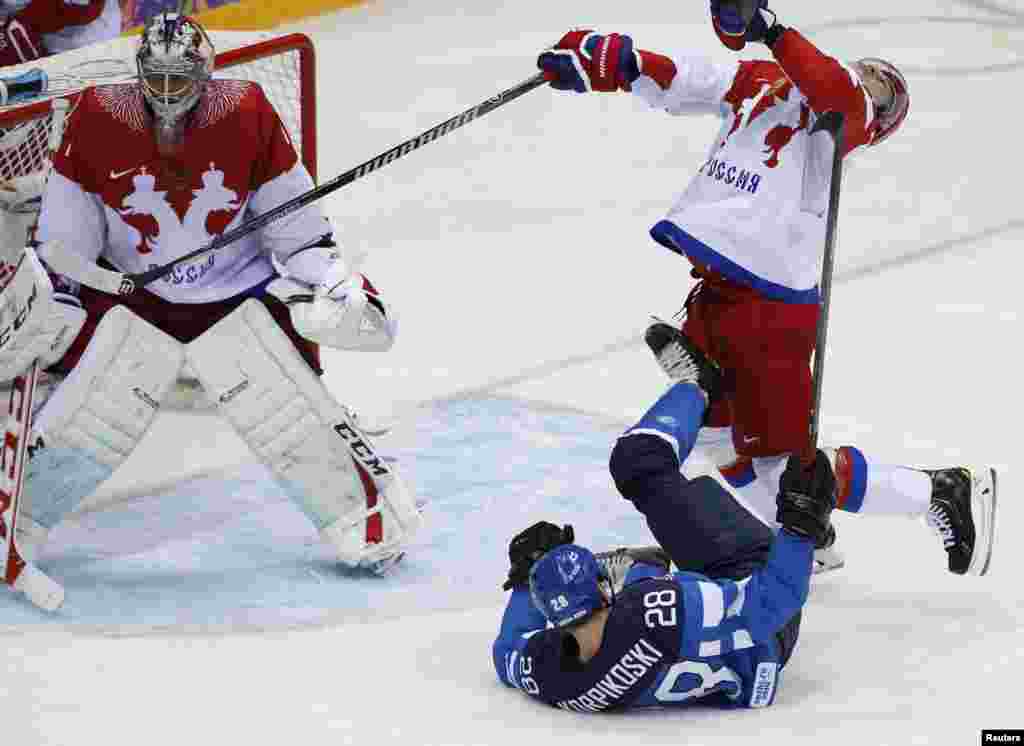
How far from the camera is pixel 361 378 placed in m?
5.83

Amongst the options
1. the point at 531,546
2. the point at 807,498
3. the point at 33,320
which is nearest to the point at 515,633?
the point at 531,546

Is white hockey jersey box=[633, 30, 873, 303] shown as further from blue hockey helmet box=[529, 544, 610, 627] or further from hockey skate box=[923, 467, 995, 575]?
blue hockey helmet box=[529, 544, 610, 627]

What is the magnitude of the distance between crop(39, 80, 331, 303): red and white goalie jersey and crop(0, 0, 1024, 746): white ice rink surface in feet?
2.23

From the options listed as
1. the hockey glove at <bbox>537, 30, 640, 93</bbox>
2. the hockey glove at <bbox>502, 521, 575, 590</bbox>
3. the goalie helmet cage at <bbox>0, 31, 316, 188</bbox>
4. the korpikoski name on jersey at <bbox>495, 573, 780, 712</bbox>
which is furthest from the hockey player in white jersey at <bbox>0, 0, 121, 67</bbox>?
the korpikoski name on jersey at <bbox>495, 573, 780, 712</bbox>

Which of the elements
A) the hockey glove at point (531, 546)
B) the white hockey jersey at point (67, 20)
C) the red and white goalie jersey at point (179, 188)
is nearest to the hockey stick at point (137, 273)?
the red and white goalie jersey at point (179, 188)

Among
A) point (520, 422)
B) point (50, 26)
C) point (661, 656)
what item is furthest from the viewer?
point (50, 26)

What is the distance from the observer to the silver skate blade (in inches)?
170

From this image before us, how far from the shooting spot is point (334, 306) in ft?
14.0

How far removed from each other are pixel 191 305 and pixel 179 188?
0.84 feet

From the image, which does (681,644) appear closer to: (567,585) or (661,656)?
(661,656)

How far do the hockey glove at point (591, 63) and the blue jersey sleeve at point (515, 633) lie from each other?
1124 mm

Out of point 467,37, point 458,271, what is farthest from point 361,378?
point 467,37

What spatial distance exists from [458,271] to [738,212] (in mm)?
2446

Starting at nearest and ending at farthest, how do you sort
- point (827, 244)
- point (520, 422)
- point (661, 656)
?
point (661, 656)
point (827, 244)
point (520, 422)
